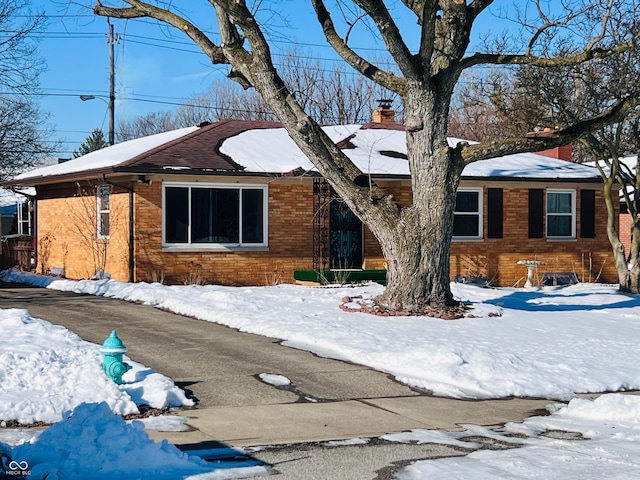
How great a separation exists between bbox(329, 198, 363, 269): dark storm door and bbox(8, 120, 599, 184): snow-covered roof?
136cm

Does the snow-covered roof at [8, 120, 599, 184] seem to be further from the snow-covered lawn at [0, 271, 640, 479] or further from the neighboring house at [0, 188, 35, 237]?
the neighboring house at [0, 188, 35, 237]

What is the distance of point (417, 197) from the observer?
49.9 ft

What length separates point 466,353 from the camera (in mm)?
11781

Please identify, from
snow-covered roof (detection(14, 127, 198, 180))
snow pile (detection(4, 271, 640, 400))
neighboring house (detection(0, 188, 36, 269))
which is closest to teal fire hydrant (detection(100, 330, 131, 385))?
snow pile (detection(4, 271, 640, 400))

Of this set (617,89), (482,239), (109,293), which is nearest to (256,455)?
(109,293)

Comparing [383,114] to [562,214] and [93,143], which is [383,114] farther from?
[93,143]

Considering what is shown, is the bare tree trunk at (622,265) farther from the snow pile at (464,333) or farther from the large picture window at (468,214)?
the large picture window at (468,214)

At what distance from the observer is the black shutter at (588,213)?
83.8ft

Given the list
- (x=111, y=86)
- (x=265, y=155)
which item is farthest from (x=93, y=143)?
(x=265, y=155)

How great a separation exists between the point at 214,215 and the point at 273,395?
12.1 meters

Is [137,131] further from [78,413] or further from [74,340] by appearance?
[78,413]

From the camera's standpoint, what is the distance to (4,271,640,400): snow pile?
10977mm

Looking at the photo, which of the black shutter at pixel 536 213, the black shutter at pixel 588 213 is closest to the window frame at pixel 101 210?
the black shutter at pixel 536 213

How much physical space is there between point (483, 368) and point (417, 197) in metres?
4.70
